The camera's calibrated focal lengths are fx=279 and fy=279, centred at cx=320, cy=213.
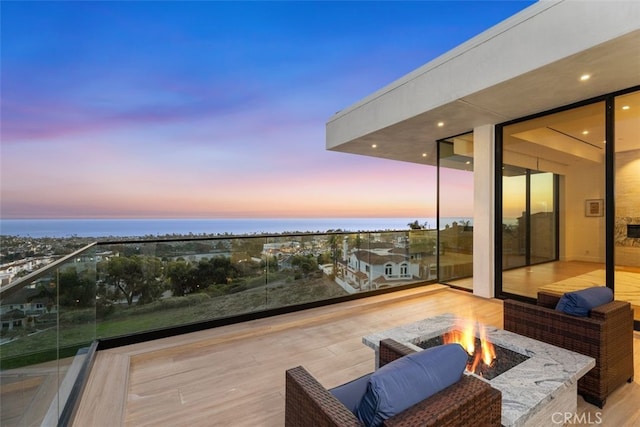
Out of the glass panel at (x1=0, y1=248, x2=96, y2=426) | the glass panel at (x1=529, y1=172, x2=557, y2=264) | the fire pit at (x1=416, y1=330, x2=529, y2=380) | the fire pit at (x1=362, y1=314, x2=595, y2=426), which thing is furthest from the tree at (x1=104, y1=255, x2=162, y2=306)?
the glass panel at (x1=529, y1=172, x2=557, y2=264)

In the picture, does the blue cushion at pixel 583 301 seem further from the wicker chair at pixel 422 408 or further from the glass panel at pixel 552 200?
the glass panel at pixel 552 200

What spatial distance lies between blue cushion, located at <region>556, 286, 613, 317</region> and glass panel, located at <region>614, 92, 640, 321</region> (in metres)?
1.94

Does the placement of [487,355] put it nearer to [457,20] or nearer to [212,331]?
[212,331]

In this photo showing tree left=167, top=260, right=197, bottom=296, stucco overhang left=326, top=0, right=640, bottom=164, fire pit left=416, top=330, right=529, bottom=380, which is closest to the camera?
fire pit left=416, top=330, right=529, bottom=380

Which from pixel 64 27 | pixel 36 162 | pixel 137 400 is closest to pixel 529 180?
pixel 137 400

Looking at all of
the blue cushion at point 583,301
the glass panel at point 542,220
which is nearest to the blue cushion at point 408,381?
the blue cushion at point 583,301

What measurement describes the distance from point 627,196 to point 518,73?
7.94ft

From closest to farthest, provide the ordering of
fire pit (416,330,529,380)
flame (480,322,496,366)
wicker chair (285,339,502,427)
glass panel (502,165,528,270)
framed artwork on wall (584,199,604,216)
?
wicker chair (285,339,502,427) → fire pit (416,330,529,380) → flame (480,322,496,366) → framed artwork on wall (584,199,604,216) → glass panel (502,165,528,270)

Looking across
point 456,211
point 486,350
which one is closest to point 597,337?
point 486,350

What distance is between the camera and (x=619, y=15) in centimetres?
242

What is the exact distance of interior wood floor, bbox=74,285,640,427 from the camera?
6.56ft

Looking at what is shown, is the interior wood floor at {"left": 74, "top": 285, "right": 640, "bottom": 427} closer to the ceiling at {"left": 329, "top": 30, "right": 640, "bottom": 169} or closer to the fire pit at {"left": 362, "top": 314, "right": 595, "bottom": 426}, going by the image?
the fire pit at {"left": 362, "top": 314, "right": 595, "bottom": 426}

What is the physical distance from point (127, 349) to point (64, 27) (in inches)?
203

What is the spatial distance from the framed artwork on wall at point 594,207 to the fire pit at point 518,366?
9.16 feet
